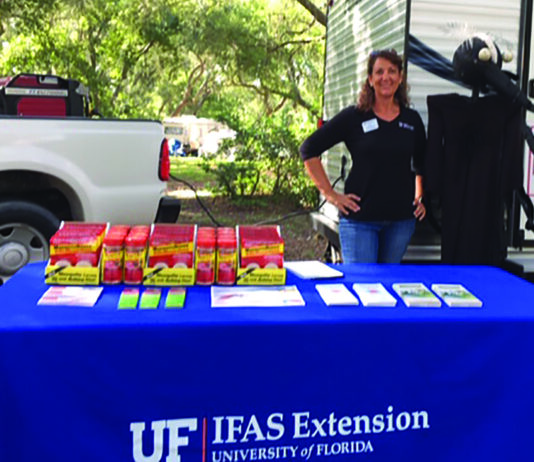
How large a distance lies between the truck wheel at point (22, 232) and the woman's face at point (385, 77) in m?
2.61

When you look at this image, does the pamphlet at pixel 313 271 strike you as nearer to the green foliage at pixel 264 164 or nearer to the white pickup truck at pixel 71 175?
the white pickup truck at pixel 71 175

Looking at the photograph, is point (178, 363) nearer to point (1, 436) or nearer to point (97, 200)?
point (1, 436)

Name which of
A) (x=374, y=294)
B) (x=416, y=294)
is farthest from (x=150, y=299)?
(x=416, y=294)

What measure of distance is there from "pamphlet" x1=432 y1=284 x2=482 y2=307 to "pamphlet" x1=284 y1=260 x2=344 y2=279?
0.40m

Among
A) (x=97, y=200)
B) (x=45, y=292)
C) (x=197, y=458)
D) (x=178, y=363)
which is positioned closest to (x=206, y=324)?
(x=178, y=363)

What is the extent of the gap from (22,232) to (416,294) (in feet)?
10.9

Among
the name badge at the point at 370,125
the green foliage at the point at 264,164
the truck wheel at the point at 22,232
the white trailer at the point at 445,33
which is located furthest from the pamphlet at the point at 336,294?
Result: the green foliage at the point at 264,164

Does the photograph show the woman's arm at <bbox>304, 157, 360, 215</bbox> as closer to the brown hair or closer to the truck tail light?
the brown hair

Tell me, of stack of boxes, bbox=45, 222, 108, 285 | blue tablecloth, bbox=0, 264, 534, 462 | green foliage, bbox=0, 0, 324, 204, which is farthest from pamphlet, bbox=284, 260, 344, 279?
green foliage, bbox=0, 0, 324, 204

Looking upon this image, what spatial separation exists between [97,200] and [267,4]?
48.4ft

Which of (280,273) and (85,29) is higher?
(85,29)

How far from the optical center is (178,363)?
189cm

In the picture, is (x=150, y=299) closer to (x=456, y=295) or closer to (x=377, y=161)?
(x=456, y=295)

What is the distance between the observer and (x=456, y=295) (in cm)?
221
